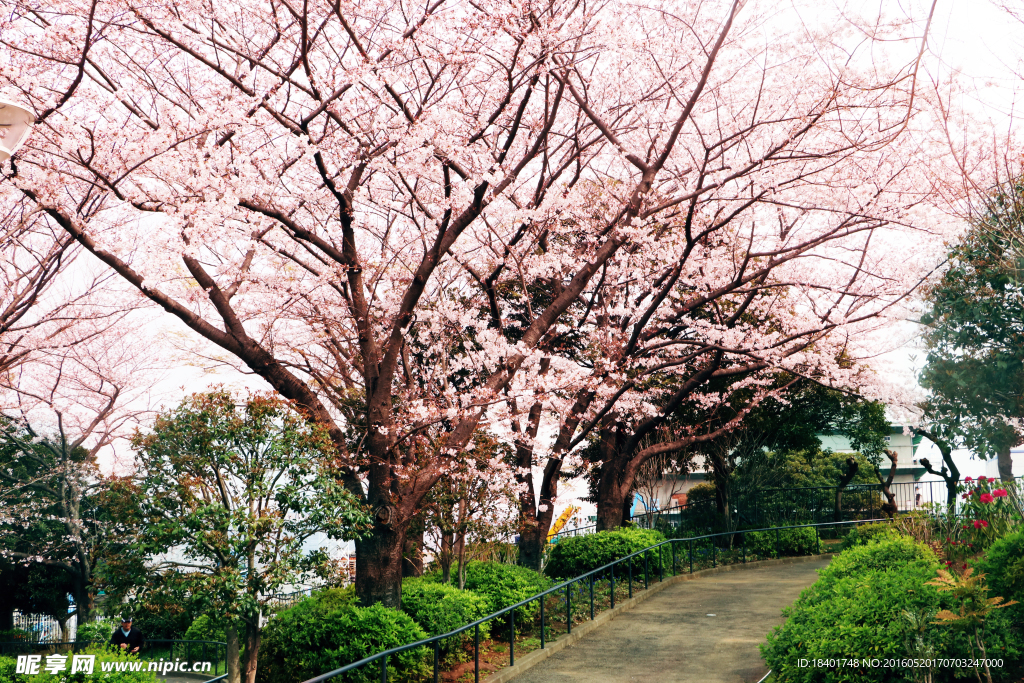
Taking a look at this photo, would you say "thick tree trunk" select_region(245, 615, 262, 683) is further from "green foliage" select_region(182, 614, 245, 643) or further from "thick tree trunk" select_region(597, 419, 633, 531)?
"thick tree trunk" select_region(597, 419, 633, 531)

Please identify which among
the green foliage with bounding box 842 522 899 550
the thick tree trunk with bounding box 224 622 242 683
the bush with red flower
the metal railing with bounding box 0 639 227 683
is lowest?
the metal railing with bounding box 0 639 227 683

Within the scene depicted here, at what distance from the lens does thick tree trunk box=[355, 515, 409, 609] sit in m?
9.69

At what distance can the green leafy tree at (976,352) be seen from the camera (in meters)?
15.1

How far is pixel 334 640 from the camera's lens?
895cm

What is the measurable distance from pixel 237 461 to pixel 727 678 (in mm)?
6195

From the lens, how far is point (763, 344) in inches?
647

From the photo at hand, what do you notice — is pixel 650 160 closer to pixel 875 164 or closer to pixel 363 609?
pixel 875 164

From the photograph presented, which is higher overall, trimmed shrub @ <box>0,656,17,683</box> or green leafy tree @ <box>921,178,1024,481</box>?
green leafy tree @ <box>921,178,1024,481</box>

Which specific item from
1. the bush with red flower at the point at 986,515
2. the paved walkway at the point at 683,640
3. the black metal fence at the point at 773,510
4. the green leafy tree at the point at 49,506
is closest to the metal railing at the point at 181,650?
the green leafy tree at the point at 49,506

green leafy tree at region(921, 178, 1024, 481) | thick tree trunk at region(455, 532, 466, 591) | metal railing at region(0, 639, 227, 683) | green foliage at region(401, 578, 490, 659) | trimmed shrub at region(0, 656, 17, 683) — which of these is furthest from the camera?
metal railing at region(0, 639, 227, 683)

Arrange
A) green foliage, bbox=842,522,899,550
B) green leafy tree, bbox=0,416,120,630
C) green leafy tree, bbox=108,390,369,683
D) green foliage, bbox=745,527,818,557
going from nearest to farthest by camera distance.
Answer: green leafy tree, bbox=108,390,369,683 → green foliage, bbox=842,522,899,550 → green foliage, bbox=745,527,818,557 → green leafy tree, bbox=0,416,120,630

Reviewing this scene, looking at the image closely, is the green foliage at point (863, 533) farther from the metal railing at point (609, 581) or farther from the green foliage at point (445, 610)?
the green foliage at point (445, 610)

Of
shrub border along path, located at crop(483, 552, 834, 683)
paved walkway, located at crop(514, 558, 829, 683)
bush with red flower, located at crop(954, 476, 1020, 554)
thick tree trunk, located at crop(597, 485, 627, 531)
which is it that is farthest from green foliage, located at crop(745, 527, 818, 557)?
bush with red flower, located at crop(954, 476, 1020, 554)

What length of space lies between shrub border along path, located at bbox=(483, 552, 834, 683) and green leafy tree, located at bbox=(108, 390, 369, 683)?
2.64 m
